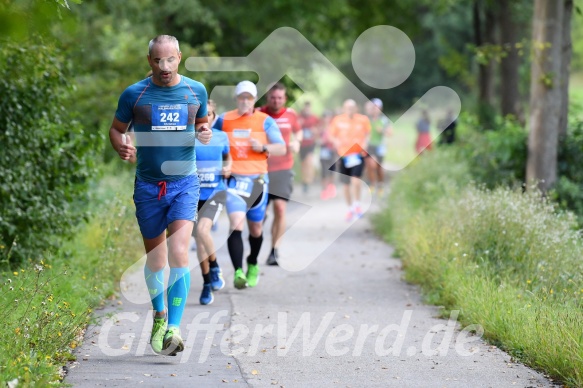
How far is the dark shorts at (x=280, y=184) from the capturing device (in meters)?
11.8

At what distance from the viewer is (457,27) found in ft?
153

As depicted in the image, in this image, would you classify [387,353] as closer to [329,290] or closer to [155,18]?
[329,290]

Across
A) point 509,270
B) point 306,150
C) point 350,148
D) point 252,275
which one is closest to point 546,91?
point 350,148

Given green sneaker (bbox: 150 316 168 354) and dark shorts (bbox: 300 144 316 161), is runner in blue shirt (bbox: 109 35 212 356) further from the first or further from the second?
dark shorts (bbox: 300 144 316 161)

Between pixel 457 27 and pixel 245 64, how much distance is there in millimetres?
21157

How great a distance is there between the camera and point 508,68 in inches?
973

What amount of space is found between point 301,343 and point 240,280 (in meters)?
2.68

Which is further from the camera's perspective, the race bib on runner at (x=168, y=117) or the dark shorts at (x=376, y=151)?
the dark shorts at (x=376, y=151)

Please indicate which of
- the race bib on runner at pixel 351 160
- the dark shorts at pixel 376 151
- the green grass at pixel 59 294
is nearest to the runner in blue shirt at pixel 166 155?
the green grass at pixel 59 294

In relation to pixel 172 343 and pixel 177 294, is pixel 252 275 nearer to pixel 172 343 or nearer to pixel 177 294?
pixel 177 294

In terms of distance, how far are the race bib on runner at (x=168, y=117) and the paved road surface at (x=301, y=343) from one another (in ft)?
5.10

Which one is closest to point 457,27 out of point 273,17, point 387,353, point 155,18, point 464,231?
point 273,17

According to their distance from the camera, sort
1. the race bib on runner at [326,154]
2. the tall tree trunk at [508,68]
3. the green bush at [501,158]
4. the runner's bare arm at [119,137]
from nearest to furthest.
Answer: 1. the runner's bare arm at [119,137]
2. the green bush at [501,158]
3. the tall tree trunk at [508,68]
4. the race bib on runner at [326,154]

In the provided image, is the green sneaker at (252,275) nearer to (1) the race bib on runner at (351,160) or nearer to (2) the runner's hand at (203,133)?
(2) the runner's hand at (203,133)
